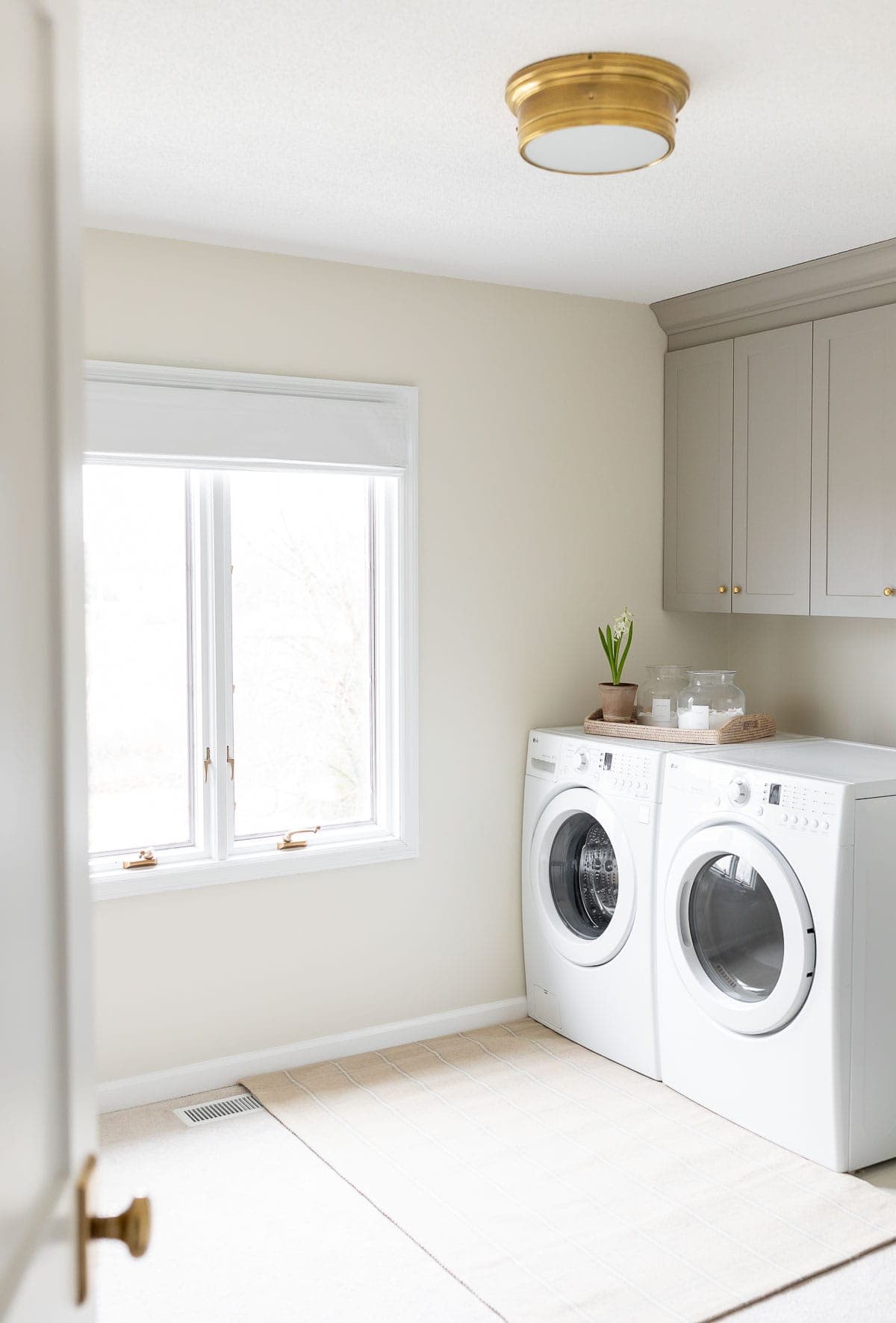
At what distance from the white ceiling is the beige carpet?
2382 mm

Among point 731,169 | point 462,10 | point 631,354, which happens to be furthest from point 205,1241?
point 631,354

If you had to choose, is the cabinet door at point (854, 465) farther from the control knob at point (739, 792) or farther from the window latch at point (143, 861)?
the window latch at point (143, 861)

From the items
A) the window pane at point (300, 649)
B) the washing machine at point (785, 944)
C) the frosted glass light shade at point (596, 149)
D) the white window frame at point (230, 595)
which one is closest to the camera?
A: the frosted glass light shade at point (596, 149)

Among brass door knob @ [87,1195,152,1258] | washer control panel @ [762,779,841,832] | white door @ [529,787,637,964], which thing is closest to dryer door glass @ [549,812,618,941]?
white door @ [529,787,637,964]

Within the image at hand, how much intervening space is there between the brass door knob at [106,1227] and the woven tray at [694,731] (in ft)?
9.00

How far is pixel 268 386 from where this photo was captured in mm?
3332

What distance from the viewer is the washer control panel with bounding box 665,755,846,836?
2.83m

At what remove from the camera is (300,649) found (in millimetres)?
3541

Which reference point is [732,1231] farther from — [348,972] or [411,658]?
[411,658]

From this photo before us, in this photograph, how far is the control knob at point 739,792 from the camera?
304cm

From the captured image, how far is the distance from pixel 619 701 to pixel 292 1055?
58.1 inches

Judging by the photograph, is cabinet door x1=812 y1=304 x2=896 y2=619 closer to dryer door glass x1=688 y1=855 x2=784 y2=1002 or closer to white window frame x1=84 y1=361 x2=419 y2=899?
dryer door glass x1=688 y1=855 x2=784 y2=1002

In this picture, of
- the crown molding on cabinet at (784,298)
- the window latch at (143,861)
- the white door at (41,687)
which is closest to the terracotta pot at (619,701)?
the crown molding on cabinet at (784,298)

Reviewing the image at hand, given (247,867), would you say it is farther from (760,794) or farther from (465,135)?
(465,135)
